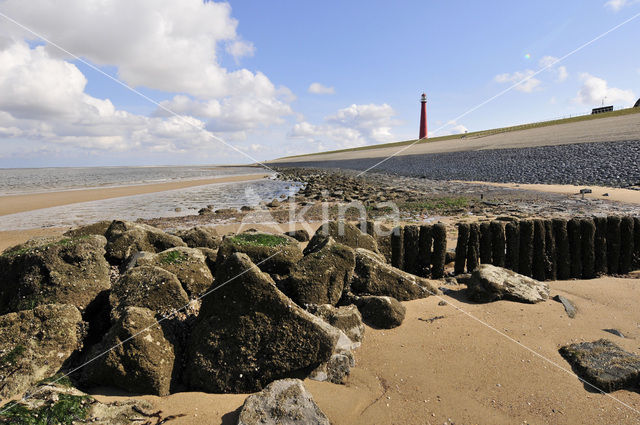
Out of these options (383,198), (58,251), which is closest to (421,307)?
(58,251)

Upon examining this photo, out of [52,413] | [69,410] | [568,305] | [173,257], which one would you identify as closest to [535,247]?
[568,305]

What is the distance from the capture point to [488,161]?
38656 mm

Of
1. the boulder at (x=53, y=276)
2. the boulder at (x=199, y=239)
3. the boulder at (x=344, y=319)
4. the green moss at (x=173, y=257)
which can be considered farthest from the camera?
the boulder at (x=199, y=239)

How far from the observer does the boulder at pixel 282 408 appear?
10.8ft

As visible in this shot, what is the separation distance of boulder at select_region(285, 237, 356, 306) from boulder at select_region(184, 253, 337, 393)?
1.08 m

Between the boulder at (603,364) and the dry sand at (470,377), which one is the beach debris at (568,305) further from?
the boulder at (603,364)

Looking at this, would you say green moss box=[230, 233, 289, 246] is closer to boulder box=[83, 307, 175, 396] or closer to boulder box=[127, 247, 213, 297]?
boulder box=[127, 247, 213, 297]

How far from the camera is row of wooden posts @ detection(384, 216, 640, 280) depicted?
7859mm

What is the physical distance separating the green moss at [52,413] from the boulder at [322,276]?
9.20ft

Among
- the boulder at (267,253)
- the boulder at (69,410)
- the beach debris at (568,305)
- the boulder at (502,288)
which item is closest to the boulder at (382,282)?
the boulder at (502,288)

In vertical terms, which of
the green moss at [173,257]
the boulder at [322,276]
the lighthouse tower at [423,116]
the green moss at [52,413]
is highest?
the lighthouse tower at [423,116]

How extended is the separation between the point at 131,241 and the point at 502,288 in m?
7.07

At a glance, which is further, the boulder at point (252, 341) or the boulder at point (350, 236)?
the boulder at point (350, 236)

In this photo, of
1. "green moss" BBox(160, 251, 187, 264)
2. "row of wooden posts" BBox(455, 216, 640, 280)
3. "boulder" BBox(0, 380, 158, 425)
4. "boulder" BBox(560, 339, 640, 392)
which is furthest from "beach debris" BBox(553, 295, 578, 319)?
"green moss" BBox(160, 251, 187, 264)
